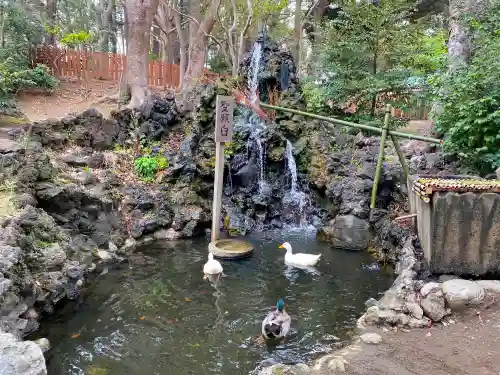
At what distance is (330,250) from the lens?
881 centimetres

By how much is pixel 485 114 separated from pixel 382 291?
396 cm

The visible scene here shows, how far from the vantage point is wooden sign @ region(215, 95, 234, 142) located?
8.17 m

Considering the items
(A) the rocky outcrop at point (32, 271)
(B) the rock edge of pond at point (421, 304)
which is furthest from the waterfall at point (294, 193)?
(A) the rocky outcrop at point (32, 271)

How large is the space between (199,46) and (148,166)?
24.4ft

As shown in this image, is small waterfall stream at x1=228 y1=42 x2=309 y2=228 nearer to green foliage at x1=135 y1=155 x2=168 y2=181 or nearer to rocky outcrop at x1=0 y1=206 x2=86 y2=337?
green foliage at x1=135 y1=155 x2=168 y2=181

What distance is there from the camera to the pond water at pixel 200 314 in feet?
15.8

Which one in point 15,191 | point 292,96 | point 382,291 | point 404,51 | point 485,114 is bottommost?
point 382,291

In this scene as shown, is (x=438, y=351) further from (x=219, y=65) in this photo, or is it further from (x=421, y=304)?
(x=219, y=65)

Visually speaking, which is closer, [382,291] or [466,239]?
[466,239]

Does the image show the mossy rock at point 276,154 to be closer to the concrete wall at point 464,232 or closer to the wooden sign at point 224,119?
the wooden sign at point 224,119

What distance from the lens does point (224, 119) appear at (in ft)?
27.2

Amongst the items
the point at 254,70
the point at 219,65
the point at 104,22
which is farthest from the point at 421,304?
the point at 104,22

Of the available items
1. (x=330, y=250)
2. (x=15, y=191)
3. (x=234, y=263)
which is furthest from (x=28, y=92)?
(x=330, y=250)

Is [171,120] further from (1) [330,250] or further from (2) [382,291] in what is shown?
(2) [382,291]
